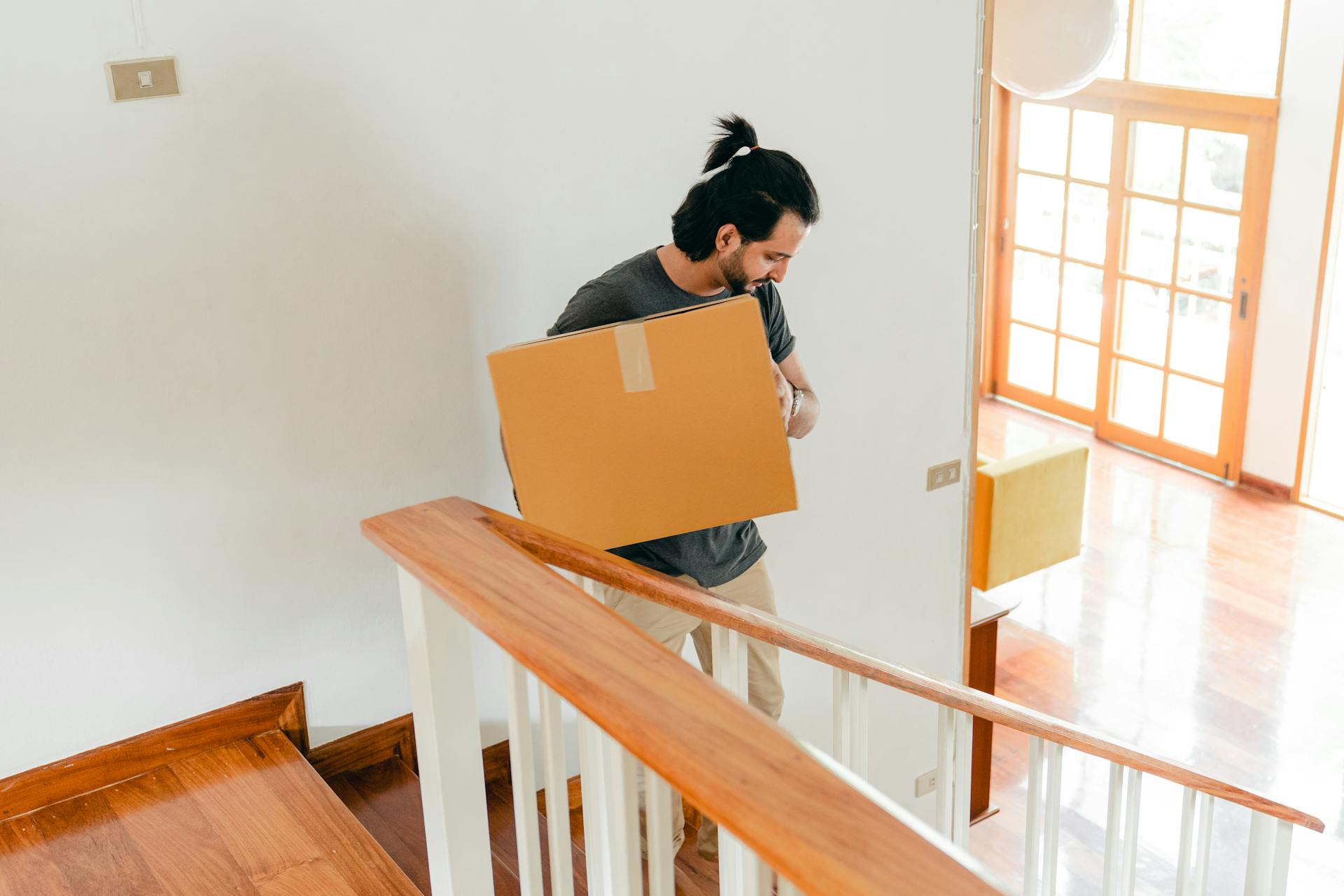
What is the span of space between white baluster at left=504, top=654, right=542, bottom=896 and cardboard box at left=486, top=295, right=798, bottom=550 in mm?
540

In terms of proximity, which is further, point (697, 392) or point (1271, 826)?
point (1271, 826)

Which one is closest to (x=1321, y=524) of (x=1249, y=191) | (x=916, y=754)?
(x=1249, y=191)

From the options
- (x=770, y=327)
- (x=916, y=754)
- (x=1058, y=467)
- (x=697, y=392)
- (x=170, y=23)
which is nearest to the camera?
(x=697, y=392)

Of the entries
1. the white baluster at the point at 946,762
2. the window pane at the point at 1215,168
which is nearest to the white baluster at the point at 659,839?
the white baluster at the point at 946,762

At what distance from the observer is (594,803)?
4.02ft

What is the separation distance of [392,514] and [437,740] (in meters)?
0.27

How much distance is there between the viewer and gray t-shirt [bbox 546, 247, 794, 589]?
7.00ft

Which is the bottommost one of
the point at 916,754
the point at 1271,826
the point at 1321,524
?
the point at 1321,524

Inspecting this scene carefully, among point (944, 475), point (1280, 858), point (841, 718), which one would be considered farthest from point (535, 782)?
point (944, 475)

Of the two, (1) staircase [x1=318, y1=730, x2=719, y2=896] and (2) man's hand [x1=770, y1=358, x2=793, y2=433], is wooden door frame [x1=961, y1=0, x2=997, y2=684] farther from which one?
(1) staircase [x1=318, y1=730, x2=719, y2=896]

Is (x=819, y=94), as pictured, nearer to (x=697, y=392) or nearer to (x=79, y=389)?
(x=697, y=392)

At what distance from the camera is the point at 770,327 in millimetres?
2336

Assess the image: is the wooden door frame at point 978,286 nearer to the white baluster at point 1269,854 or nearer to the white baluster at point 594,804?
the white baluster at point 1269,854

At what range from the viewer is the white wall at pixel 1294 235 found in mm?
5918
